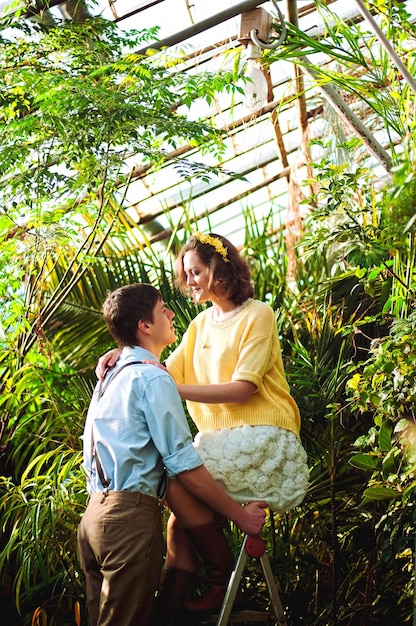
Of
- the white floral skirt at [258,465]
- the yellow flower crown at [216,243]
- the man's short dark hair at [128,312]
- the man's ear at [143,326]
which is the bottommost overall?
the white floral skirt at [258,465]

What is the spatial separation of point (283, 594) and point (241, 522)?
0.88m

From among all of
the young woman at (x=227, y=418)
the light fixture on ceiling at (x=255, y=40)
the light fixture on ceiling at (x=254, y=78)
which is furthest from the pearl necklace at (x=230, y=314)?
the light fixture on ceiling at (x=254, y=78)

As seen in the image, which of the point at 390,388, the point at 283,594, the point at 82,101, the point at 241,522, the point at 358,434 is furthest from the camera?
the point at 358,434

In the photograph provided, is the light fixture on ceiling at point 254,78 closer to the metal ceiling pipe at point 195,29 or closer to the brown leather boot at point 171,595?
the metal ceiling pipe at point 195,29

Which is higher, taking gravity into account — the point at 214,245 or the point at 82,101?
the point at 82,101

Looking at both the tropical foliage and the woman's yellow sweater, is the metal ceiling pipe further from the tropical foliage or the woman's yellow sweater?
the woman's yellow sweater

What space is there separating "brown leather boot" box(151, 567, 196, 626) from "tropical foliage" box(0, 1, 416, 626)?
0.65 m

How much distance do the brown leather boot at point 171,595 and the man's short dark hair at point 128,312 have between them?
73 centimetres

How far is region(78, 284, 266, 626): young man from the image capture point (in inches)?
97.3

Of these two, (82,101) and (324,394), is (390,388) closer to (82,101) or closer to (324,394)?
(324,394)

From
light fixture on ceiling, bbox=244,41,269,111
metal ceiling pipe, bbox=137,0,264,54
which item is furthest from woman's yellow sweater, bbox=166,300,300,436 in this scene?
metal ceiling pipe, bbox=137,0,264,54

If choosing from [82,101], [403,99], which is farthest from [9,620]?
[403,99]

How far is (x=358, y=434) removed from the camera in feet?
12.8

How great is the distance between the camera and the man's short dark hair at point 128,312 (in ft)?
9.04
